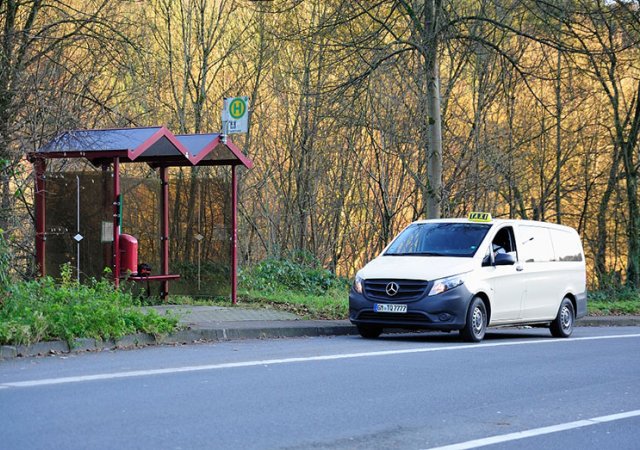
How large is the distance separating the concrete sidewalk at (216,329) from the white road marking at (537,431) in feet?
20.5

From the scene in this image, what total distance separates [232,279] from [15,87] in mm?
5249

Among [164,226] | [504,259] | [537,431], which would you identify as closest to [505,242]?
[504,259]

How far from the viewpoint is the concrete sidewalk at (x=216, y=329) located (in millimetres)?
12477

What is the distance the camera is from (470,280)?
51.0 ft

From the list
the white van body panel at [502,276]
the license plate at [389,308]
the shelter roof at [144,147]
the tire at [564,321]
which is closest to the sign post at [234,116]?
the shelter roof at [144,147]

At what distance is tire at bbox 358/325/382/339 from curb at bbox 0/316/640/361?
2.67 feet

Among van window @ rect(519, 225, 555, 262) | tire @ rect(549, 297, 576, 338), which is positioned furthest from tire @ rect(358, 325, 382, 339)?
tire @ rect(549, 297, 576, 338)

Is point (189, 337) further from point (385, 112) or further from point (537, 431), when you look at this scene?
point (385, 112)

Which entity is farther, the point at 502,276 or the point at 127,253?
the point at 127,253

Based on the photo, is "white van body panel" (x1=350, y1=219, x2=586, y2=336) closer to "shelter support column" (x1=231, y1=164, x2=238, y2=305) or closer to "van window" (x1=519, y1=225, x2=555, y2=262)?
"van window" (x1=519, y1=225, x2=555, y2=262)

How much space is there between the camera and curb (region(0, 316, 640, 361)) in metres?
12.2

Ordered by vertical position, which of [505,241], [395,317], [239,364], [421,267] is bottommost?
[239,364]

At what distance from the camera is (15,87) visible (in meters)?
18.8

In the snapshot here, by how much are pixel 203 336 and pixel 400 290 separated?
→ 2977 millimetres
